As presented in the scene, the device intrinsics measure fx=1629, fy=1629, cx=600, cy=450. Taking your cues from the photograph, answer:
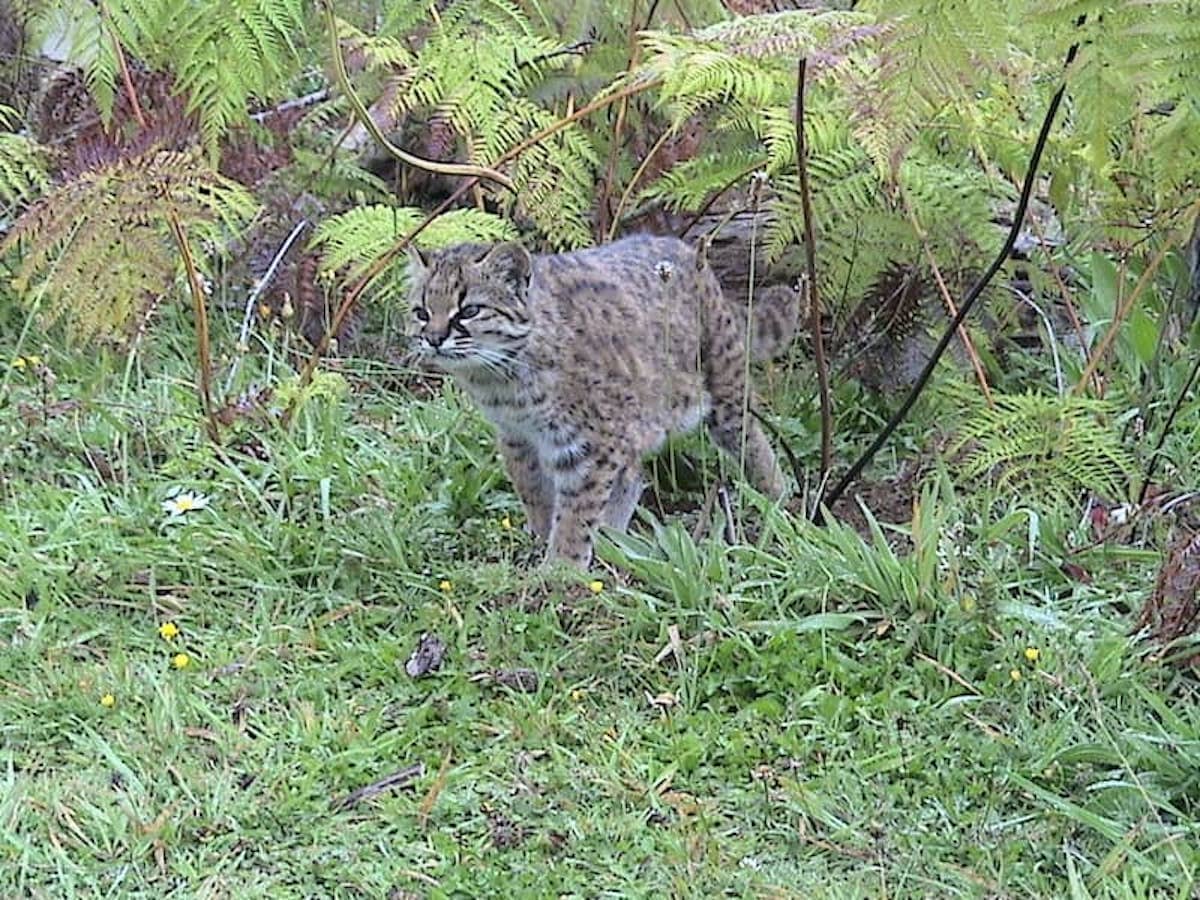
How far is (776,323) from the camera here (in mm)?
5578

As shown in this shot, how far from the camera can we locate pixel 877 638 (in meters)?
4.15

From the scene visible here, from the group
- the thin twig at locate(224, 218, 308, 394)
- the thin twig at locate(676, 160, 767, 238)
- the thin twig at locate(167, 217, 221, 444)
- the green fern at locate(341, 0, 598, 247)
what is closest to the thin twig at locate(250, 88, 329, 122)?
the thin twig at locate(224, 218, 308, 394)

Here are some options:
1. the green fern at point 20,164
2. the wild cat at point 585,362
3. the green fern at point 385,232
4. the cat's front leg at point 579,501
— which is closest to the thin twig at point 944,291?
the wild cat at point 585,362

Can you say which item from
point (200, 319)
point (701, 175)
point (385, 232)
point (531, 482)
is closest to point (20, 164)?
point (200, 319)

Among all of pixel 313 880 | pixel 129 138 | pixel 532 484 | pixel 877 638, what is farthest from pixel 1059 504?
pixel 129 138

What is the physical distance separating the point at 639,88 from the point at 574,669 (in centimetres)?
159

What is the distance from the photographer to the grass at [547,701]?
11.3 feet

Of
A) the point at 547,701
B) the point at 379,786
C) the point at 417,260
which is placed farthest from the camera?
the point at 417,260

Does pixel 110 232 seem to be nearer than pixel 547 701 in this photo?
No

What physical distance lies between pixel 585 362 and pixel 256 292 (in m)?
1.66

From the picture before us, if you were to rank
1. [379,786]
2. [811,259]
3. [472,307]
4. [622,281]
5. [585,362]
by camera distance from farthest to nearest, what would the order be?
[622,281] → [585,362] → [472,307] → [811,259] → [379,786]

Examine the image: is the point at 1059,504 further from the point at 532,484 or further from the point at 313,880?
the point at 313,880

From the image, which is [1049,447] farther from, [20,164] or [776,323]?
[20,164]

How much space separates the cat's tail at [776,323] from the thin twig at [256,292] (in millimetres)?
1765
